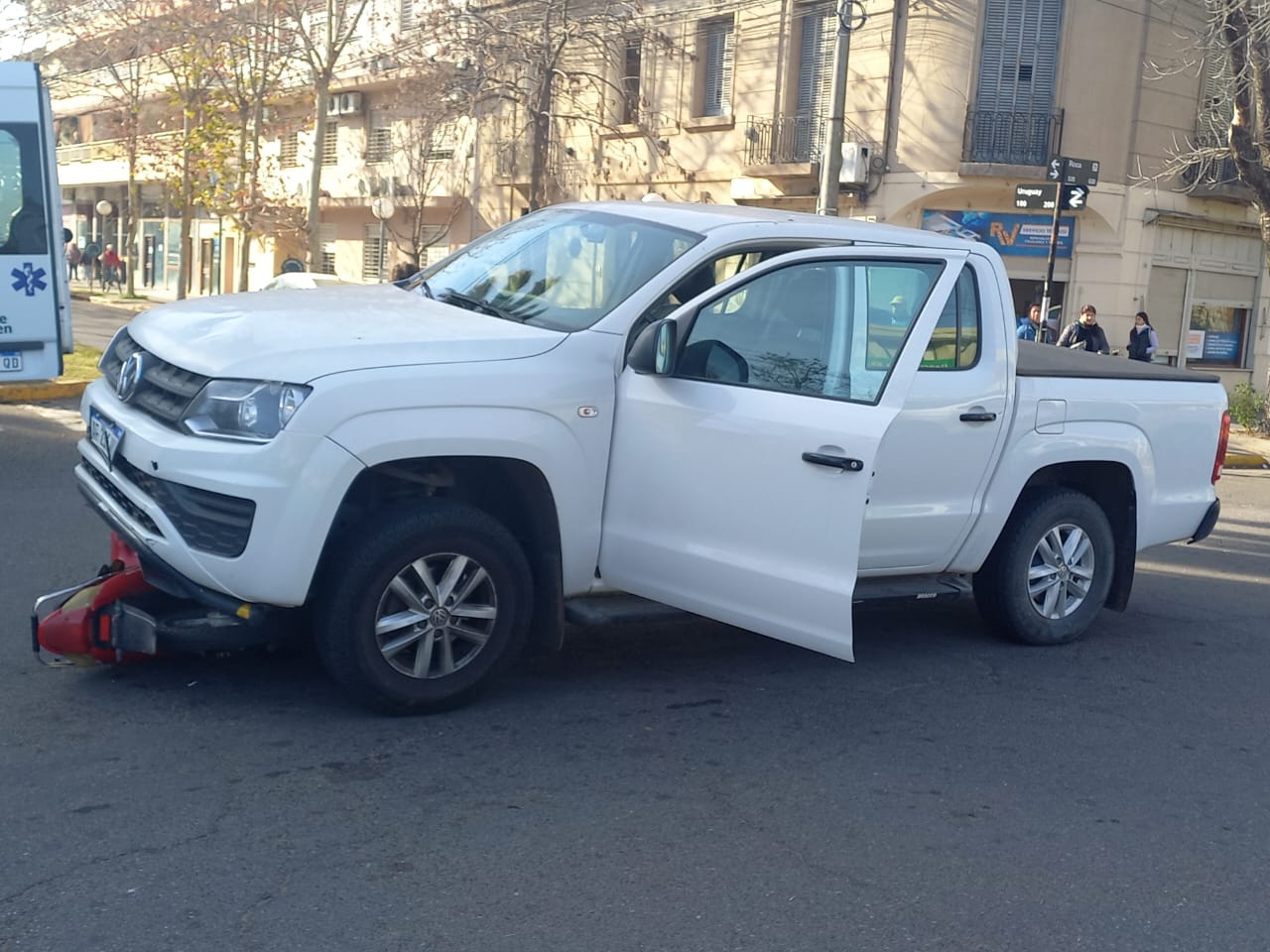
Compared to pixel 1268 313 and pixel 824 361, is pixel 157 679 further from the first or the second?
pixel 1268 313

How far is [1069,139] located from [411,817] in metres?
21.0

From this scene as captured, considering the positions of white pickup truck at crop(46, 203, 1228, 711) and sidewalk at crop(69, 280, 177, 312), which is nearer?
white pickup truck at crop(46, 203, 1228, 711)

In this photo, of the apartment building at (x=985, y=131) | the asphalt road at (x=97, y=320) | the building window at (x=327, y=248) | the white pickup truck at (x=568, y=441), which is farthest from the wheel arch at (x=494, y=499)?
the building window at (x=327, y=248)

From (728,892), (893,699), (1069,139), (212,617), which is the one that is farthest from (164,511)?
(1069,139)

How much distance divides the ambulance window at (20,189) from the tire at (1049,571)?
30.3ft

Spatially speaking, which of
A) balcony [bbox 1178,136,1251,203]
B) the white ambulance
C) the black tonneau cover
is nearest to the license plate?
the black tonneau cover

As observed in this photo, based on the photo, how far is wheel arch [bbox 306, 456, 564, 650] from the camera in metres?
5.05

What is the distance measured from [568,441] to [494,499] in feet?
1.46

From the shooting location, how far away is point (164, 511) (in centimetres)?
484

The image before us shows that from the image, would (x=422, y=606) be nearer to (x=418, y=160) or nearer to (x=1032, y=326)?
(x=1032, y=326)

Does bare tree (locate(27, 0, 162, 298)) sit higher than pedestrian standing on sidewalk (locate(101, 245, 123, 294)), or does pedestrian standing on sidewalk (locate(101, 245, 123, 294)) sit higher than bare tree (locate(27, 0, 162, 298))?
bare tree (locate(27, 0, 162, 298))

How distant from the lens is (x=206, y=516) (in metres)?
4.72

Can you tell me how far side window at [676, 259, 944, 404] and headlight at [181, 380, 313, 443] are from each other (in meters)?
1.51

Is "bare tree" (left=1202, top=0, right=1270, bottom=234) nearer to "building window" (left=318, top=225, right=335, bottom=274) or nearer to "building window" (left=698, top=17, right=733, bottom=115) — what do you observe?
"building window" (left=698, top=17, right=733, bottom=115)
